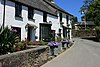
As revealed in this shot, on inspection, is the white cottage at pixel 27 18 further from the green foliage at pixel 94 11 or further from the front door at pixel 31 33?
the green foliage at pixel 94 11

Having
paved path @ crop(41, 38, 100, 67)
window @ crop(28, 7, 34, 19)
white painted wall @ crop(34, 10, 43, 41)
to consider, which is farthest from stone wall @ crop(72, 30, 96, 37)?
paved path @ crop(41, 38, 100, 67)

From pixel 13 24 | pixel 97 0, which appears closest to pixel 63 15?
pixel 97 0

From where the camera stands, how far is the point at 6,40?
9.82 m

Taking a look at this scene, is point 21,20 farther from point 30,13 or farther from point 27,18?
point 30,13

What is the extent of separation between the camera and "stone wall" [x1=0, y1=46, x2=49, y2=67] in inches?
304

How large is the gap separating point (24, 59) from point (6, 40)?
102cm

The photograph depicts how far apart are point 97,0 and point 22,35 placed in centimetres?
3998

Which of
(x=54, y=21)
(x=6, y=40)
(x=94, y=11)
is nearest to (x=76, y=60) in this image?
(x=6, y=40)

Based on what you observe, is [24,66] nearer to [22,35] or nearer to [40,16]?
[22,35]

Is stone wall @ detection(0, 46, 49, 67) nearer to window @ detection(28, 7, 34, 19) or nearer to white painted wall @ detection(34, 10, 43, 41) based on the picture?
window @ detection(28, 7, 34, 19)

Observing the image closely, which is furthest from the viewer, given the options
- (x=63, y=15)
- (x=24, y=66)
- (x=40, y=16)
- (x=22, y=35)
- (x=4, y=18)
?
(x=63, y=15)

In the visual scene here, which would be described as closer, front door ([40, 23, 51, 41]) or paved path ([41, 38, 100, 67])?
paved path ([41, 38, 100, 67])

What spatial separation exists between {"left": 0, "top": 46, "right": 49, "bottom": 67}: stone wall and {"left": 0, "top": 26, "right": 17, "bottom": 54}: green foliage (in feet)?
2.38

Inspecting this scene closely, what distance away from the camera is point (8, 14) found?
22547mm
